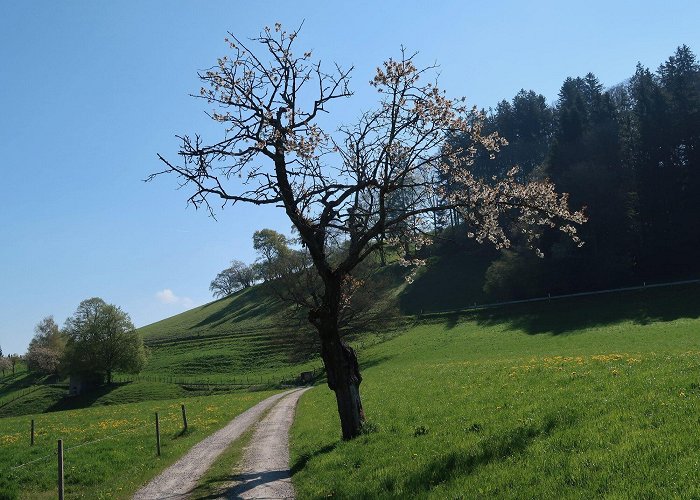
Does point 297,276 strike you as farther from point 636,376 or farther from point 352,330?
point 636,376

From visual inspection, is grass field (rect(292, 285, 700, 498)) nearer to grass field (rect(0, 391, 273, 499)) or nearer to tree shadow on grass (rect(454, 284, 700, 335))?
grass field (rect(0, 391, 273, 499))

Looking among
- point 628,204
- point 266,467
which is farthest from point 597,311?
point 266,467

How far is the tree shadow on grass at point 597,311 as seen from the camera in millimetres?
56281

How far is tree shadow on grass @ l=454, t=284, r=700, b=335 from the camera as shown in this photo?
56.3 meters

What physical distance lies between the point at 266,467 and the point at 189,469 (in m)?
3.08

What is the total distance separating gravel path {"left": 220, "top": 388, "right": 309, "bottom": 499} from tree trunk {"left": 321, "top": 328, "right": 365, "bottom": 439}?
215cm

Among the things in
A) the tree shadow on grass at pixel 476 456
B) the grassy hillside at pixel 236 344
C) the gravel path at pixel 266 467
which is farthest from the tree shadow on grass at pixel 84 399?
the tree shadow on grass at pixel 476 456

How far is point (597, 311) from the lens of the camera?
208 ft

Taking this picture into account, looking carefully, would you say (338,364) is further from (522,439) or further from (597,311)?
(597,311)

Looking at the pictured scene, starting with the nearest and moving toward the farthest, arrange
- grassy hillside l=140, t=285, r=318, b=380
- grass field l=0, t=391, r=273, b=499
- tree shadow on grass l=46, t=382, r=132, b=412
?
grass field l=0, t=391, r=273, b=499, grassy hillside l=140, t=285, r=318, b=380, tree shadow on grass l=46, t=382, r=132, b=412

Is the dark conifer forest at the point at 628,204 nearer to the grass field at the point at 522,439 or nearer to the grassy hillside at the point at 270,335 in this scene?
the grassy hillside at the point at 270,335

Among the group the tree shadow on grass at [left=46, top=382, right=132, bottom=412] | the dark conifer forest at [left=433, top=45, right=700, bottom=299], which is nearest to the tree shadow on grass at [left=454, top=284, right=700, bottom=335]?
the dark conifer forest at [left=433, top=45, right=700, bottom=299]

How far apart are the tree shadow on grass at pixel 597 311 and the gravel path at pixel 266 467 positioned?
136 ft

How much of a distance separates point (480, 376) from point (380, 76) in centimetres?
1492
